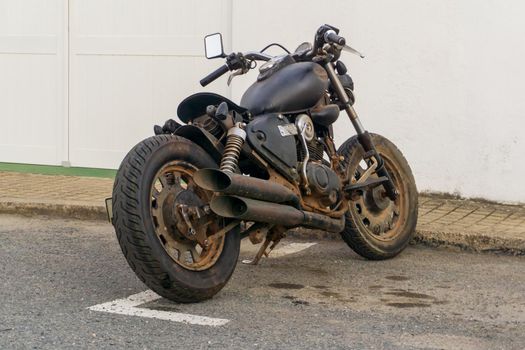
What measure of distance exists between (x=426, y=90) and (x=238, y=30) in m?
1.80

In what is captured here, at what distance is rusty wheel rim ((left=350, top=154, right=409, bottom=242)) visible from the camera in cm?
632

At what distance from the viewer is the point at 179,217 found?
16.6 ft

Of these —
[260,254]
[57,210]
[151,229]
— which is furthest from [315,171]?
[57,210]

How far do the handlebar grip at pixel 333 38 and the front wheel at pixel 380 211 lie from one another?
84 centimetres

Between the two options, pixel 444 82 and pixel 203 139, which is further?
pixel 444 82

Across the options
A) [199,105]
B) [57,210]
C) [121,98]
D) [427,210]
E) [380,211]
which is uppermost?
[199,105]

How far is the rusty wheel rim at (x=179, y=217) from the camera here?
5035 mm

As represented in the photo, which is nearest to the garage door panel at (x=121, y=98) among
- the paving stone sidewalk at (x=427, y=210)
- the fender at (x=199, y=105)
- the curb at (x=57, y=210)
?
the paving stone sidewalk at (x=427, y=210)

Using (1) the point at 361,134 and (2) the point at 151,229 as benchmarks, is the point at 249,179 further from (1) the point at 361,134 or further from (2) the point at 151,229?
(1) the point at 361,134

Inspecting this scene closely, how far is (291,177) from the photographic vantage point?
5.51m

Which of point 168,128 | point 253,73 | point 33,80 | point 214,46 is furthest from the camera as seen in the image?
point 33,80

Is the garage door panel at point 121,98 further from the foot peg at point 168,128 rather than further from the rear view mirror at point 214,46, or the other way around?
the foot peg at point 168,128

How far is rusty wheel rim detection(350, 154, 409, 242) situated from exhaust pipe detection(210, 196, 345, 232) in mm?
768

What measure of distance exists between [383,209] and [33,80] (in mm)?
4703
